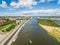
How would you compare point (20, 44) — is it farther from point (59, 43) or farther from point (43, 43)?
point (59, 43)

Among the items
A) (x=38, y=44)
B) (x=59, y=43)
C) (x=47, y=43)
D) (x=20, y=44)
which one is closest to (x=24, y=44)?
(x=20, y=44)

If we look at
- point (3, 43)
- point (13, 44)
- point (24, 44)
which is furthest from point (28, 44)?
point (3, 43)

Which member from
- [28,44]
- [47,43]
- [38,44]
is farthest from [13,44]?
[47,43]

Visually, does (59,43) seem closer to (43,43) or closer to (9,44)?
(43,43)

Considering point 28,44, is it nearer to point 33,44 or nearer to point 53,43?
point 33,44

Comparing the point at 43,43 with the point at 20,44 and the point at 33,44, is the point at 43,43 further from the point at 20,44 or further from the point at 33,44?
the point at 20,44

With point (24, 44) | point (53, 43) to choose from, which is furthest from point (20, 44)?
point (53, 43)

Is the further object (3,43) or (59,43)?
(59,43)
